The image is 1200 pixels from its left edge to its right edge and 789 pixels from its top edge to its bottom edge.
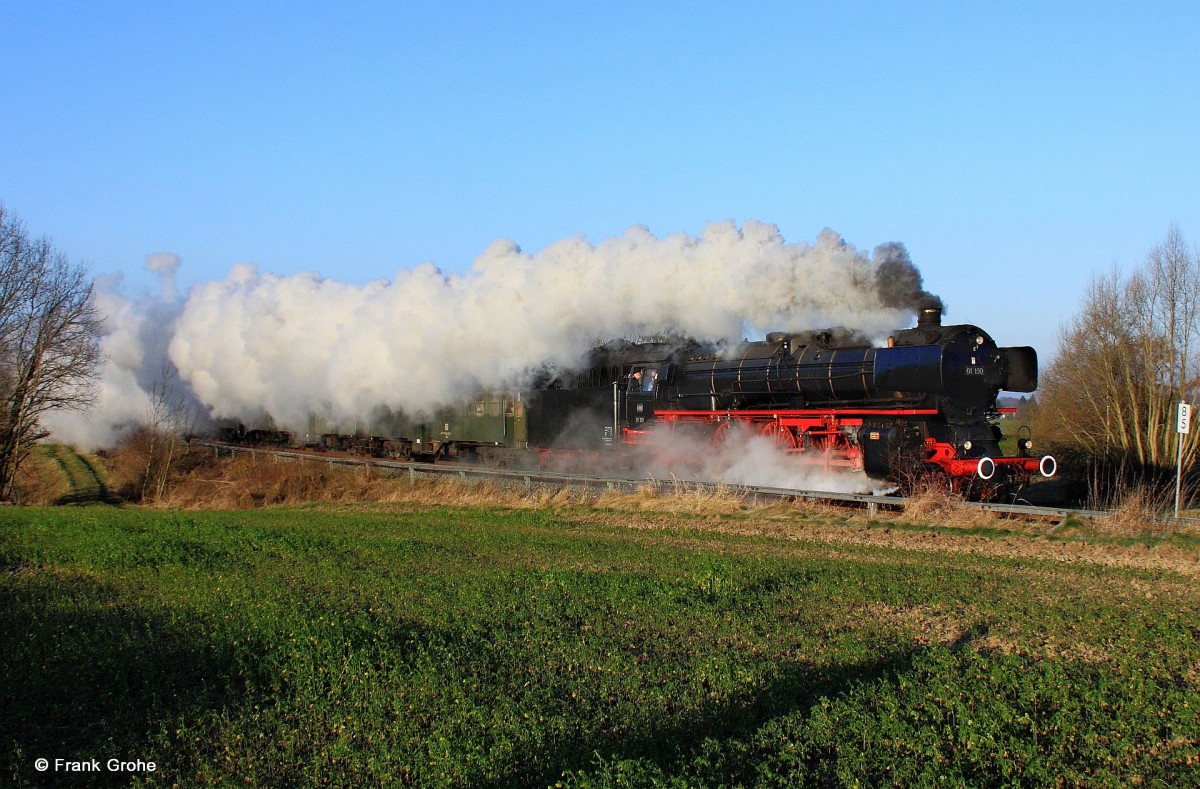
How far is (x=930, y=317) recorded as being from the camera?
19.1 meters

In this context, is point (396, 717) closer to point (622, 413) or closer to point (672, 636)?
point (672, 636)

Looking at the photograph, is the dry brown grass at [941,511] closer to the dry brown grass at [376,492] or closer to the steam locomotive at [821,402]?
the steam locomotive at [821,402]

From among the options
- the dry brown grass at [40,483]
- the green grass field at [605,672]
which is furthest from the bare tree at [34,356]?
the green grass field at [605,672]

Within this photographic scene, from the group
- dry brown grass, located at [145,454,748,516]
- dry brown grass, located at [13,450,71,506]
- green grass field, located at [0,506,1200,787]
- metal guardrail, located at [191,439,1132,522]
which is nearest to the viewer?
green grass field, located at [0,506,1200,787]

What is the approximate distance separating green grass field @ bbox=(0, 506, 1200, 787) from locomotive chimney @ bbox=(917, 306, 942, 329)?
23.6ft

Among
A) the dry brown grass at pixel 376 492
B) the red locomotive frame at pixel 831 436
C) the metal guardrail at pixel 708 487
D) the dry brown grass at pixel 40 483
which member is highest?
the red locomotive frame at pixel 831 436

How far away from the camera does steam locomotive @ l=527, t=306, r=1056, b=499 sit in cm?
1833

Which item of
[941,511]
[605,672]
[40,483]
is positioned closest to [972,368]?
[941,511]

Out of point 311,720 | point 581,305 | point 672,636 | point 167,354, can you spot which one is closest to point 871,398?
point 581,305

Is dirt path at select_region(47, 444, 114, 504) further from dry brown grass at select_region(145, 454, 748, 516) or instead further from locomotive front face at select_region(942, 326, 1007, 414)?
locomotive front face at select_region(942, 326, 1007, 414)

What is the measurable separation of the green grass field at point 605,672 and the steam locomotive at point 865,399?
5.61 metres

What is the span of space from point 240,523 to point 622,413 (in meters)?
10.3

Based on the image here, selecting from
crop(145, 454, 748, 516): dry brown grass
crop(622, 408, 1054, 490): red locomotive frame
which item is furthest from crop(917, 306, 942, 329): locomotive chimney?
crop(145, 454, 748, 516): dry brown grass

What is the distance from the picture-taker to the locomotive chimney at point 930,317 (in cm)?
1906
